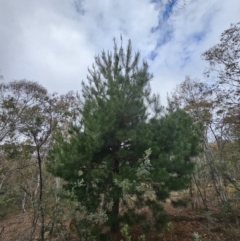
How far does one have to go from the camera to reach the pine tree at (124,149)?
4.56 m

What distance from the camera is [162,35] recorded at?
72.7 inches

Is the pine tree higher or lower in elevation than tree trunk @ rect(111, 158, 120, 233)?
higher

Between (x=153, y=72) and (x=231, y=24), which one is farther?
(x=231, y=24)

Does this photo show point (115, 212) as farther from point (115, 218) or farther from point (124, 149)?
point (124, 149)

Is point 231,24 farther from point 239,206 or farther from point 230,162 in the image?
point 239,206

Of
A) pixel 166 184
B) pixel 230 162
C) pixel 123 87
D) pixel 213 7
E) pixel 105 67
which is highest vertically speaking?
pixel 105 67

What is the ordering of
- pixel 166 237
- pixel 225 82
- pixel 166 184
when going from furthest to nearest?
pixel 225 82 < pixel 166 237 < pixel 166 184

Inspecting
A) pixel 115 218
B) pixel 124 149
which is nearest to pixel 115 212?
pixel 115 218

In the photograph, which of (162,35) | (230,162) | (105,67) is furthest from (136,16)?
(230,162)

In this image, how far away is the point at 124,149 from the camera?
5.04 meters

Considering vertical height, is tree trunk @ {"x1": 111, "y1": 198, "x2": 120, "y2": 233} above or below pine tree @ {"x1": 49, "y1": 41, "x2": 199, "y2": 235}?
below

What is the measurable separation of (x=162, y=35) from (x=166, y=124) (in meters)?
3.74

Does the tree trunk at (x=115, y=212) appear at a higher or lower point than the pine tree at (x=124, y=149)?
lower

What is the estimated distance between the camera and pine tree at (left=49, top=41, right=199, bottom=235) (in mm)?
4562
